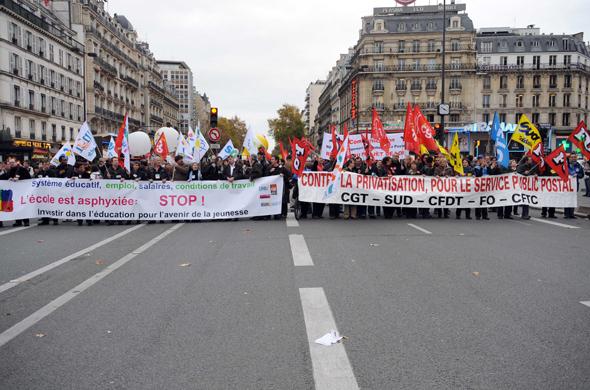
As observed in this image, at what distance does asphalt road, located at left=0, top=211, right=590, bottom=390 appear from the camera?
3916 millimetres

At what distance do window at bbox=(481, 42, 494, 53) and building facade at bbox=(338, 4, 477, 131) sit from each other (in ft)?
19.2

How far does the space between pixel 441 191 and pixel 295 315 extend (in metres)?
10.9

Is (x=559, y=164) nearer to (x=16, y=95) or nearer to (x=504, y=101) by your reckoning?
(x=16, y=95)

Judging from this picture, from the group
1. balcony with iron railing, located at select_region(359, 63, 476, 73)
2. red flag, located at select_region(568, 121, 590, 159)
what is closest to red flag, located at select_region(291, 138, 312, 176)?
red flag, located at select_region(568, 121, 590, 159)

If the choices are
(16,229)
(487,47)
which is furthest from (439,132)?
(487,47)

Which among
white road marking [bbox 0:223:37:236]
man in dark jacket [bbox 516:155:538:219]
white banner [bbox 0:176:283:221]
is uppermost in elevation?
man in dark jacket [bbox 516:155:538:219]

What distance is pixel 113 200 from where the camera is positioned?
1433 cm

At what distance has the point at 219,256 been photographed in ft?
29.1

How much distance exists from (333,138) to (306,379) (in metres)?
16.7

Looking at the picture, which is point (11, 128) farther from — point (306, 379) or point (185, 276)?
point (306, 379)

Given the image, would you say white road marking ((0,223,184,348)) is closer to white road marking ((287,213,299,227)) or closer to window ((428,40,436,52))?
white road marking ((287,213,299,227))

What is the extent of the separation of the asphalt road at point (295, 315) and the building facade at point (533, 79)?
8092 cm

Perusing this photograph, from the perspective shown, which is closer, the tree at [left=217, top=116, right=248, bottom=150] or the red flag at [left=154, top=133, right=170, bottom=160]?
the red flag at [left=154, top=133, right=170, bottom=160]

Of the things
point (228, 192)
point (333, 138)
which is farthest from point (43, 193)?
point (333, 138)
